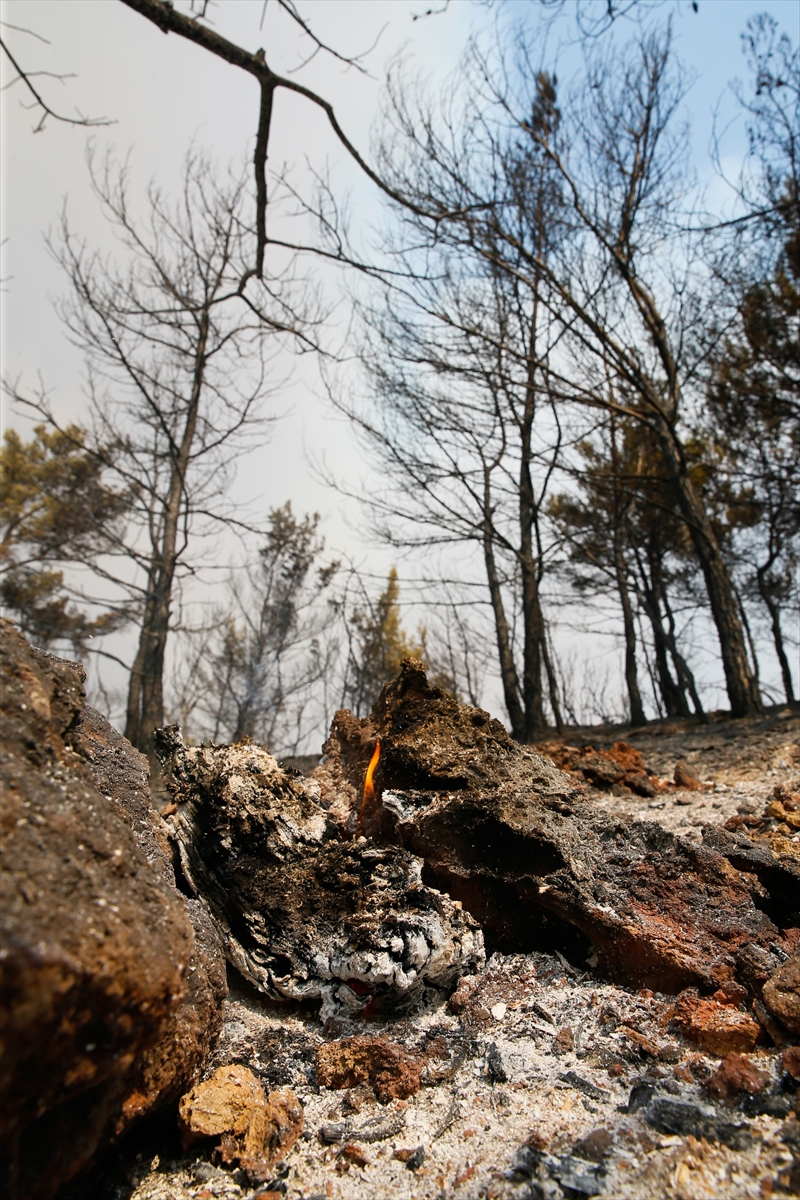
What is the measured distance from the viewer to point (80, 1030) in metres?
0.82

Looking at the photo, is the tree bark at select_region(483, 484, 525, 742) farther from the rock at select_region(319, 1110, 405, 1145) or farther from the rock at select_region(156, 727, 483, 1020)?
the rock at select_region(319, 1110, 405, 1145)

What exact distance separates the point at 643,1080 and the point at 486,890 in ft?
2.42

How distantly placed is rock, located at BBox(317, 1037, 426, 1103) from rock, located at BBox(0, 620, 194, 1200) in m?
0.50

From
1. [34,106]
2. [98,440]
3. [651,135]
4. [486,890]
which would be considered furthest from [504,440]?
[486,890]

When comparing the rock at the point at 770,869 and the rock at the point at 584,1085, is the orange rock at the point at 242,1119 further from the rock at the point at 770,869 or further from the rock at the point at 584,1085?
the rock at the point at 770,869

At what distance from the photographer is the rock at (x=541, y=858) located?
178 centimetres

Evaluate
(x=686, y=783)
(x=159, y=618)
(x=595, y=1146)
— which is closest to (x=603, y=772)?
(x=686, y=783)

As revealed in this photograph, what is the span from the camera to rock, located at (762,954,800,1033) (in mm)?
1359

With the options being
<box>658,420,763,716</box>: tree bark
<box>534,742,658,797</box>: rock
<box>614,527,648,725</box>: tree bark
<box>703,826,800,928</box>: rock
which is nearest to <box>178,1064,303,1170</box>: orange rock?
<box>703,826,800,928</box>: rock

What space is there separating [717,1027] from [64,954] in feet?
4.48

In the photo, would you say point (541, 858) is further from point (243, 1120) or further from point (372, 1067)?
point (243, 1120)

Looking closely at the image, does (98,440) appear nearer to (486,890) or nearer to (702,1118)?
(486,890)

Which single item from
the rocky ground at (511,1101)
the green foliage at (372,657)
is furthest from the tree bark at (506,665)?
the rocky ground at (511,1101)

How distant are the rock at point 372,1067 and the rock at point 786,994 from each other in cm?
77
